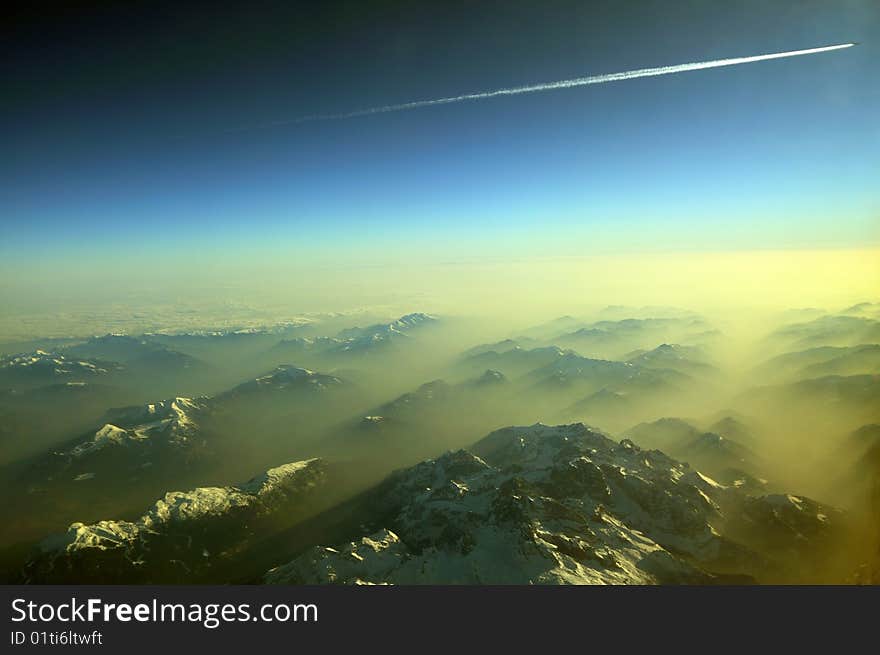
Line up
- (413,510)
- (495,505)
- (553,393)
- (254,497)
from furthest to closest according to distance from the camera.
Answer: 1. (553,393)
2. (254,497)
3. (413,510)
4. (495,505)

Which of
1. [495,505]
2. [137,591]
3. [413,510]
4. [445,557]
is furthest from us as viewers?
[413,510]

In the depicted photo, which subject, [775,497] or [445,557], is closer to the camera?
[445,557]

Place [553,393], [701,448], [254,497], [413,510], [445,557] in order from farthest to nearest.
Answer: [553,393] → [701,448] → [254,497] → [413,510] → [445,557]

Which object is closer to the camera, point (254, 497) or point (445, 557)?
point (445, 557)

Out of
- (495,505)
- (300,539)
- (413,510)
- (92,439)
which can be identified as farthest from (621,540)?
(92,439)

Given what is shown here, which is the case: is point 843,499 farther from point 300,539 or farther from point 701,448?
point 300,539

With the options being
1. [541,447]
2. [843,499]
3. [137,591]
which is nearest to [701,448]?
[843,499]

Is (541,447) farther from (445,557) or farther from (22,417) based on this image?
(22,417)

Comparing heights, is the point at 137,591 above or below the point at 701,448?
above

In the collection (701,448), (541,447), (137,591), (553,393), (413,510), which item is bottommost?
(553,393)
